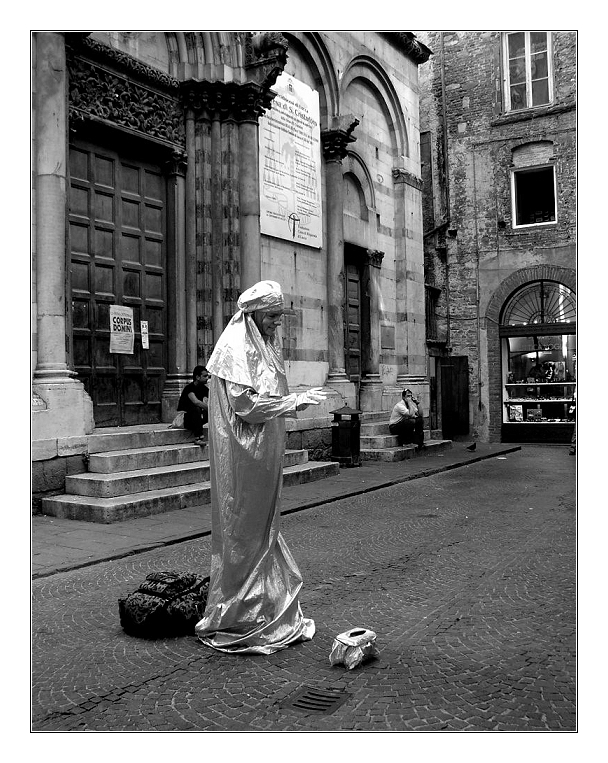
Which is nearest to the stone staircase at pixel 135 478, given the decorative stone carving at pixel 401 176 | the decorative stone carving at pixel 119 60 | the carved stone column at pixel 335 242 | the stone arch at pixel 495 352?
the decorative stone carving at pixel 119 60

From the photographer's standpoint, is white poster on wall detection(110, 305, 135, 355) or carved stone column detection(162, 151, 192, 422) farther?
carved stone column detection(162, 151, 192, 422)

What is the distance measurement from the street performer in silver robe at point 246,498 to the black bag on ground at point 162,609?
0.20 meters

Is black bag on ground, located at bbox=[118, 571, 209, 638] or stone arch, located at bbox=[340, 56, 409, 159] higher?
stone arch, located at bbox=[340, 56, 409, 159]

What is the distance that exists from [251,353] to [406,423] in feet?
40.8

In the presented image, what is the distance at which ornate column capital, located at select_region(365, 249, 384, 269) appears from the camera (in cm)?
1758

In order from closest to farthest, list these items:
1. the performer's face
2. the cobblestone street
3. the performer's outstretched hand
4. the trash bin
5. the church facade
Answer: the cobblestone street, the performer's outstretched hand, the performer's face, the church facade, the trash bin

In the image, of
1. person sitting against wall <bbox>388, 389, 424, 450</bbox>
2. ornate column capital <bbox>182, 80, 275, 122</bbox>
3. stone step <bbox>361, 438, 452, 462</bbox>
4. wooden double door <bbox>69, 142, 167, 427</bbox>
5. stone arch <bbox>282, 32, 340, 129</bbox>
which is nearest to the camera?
wooden double door <bbox>69, 142, 167, 427</bbox>

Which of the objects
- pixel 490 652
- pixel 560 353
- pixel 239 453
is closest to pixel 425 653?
pixel 490 652

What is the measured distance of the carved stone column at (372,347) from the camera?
17.5 metres

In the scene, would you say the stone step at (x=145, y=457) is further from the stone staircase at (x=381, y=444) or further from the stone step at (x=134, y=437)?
the stone staircase at (x=381, y=444)

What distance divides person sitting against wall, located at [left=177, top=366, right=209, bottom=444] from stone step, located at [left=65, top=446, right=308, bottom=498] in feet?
2.45

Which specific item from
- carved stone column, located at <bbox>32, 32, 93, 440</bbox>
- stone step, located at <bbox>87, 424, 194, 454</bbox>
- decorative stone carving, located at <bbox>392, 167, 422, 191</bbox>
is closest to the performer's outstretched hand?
carved stone column, located at <bbox>32, 32, 93, 440</bbox>

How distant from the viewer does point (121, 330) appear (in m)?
11.1

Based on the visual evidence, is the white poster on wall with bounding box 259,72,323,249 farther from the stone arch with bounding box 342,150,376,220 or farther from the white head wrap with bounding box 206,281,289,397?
the white head wrap with bounding box 206,281,289,397
